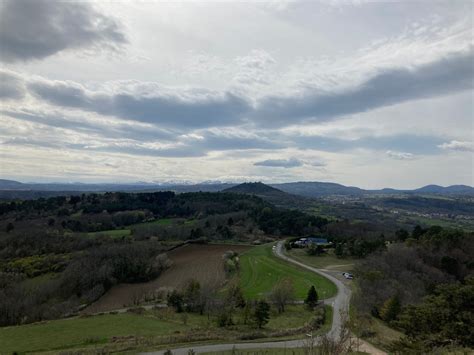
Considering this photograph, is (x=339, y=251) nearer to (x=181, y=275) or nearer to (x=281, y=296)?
(x=281, y=296)

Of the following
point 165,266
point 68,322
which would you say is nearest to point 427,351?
point 68,322

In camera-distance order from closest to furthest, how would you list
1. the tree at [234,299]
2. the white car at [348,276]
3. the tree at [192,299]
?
the tree at [234,299], the tree at [192,299], the white car at [348,276]

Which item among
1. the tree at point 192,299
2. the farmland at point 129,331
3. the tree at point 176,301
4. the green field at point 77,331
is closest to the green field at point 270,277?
the farmland at point 129,331

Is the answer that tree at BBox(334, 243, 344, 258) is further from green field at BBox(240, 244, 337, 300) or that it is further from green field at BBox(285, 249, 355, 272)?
green field at BBox(240, 244, 337, 300)

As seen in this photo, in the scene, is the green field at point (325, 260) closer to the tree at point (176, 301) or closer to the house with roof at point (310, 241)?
the house with roof at point (310, 241)

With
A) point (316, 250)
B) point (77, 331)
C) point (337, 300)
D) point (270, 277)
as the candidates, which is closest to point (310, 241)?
point (316, 250)

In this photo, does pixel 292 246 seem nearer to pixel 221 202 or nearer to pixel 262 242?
pixel 262 242
